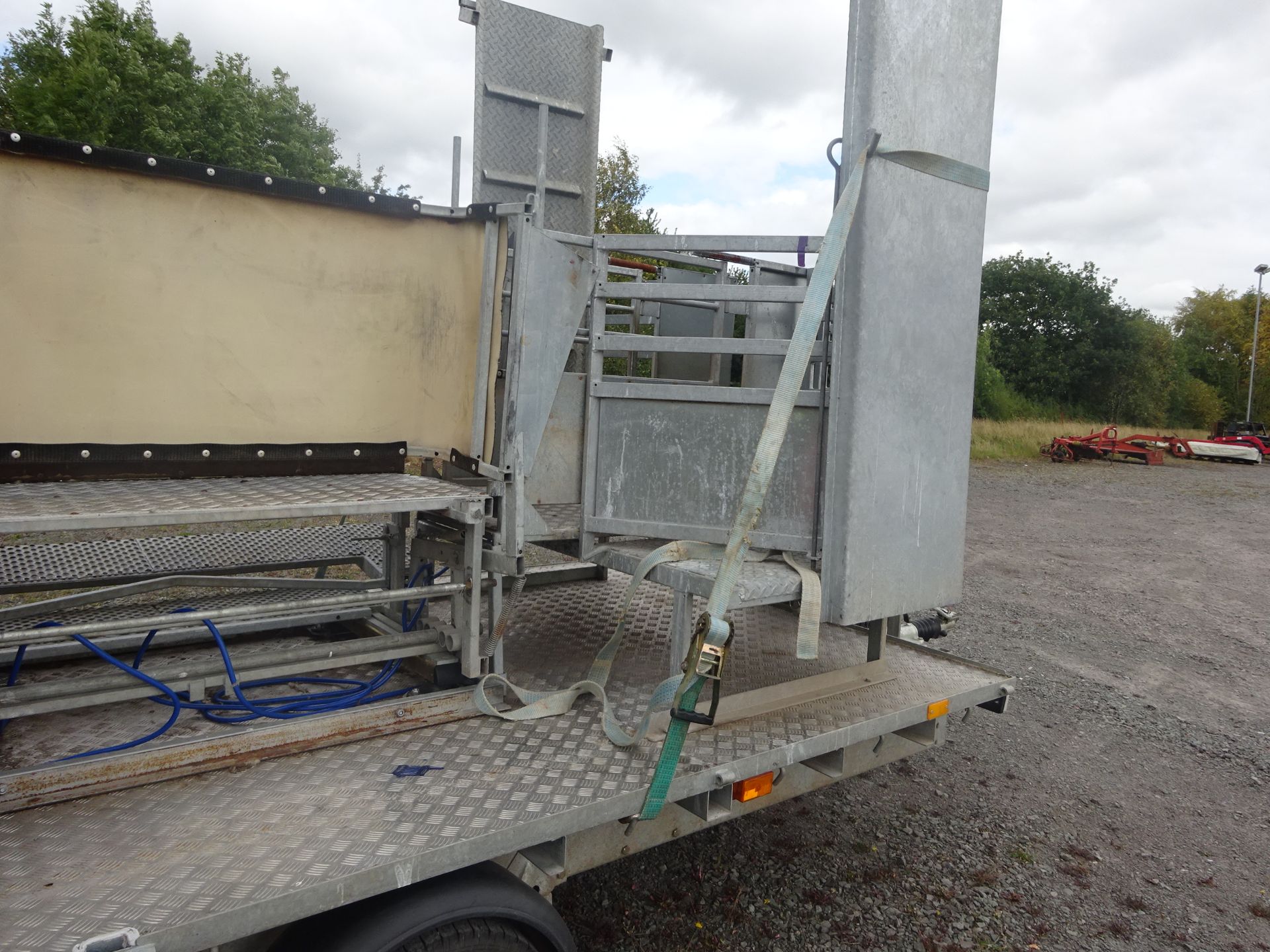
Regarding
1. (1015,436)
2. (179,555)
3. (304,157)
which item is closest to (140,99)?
(304,157)

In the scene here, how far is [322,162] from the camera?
23.5 metres

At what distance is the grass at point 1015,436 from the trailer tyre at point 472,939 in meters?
20.4

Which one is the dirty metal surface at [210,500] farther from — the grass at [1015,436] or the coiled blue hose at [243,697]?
the grass at [1015,436]

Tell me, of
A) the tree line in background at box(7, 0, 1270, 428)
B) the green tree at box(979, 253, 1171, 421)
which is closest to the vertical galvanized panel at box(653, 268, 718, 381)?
the tree line in background at box(7, 0, 1270, 428)

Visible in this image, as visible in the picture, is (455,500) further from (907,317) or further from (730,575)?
(907,317)

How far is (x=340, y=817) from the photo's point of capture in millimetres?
2082

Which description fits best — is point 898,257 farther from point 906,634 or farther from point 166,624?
point 166,624

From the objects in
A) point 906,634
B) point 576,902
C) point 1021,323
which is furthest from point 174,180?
Answer: point 1021,323

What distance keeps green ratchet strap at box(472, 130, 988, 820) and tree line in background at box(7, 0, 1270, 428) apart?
7.45ft

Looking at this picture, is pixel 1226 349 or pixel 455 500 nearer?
pixel 455 500

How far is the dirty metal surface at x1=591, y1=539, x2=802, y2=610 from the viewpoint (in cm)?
265

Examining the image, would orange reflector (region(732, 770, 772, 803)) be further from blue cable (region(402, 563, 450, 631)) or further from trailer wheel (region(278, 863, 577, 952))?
blue cable (region(402, 563, 450, 631))

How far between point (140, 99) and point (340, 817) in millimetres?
22217

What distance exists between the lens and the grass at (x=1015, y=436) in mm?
23672
